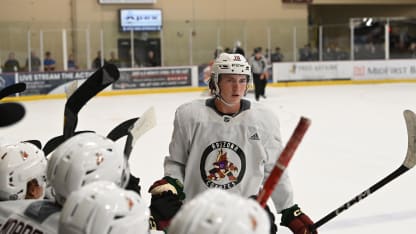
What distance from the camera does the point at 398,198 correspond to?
5.20 metres

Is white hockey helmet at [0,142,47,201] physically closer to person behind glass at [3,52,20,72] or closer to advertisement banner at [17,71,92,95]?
advertisement banner at [17,71,92,95]

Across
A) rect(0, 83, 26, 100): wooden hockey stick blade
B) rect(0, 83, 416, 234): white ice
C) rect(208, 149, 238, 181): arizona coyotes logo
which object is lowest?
rect(0, 83, 416, 234): white ice

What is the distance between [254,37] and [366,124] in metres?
10.9

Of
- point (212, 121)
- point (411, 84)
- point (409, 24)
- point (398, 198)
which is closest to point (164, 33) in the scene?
point (411, 84)

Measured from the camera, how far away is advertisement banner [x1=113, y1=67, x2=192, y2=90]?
16703mm

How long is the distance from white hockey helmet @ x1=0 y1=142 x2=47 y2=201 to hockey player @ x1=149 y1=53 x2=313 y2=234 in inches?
27.4

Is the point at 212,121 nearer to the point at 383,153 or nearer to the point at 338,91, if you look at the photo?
the point at 383,153

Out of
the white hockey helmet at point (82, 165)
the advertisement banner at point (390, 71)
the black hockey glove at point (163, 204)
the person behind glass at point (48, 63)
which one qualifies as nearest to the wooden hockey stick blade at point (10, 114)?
the white hockey helmet at point (82, 165)

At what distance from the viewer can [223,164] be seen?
9.87 feet

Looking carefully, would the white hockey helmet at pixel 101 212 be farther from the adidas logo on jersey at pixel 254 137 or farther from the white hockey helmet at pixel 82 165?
the adidas logo on jersey at pixel 254 137

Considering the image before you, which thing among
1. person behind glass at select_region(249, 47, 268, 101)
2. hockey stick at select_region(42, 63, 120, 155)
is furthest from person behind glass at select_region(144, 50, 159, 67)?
hockey stick at select_region(42, 63, 120, 155)

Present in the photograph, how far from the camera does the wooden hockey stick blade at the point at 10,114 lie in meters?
1.91

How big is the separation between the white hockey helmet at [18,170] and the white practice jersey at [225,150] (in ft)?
2.37

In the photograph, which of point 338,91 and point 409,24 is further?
point 409,24
